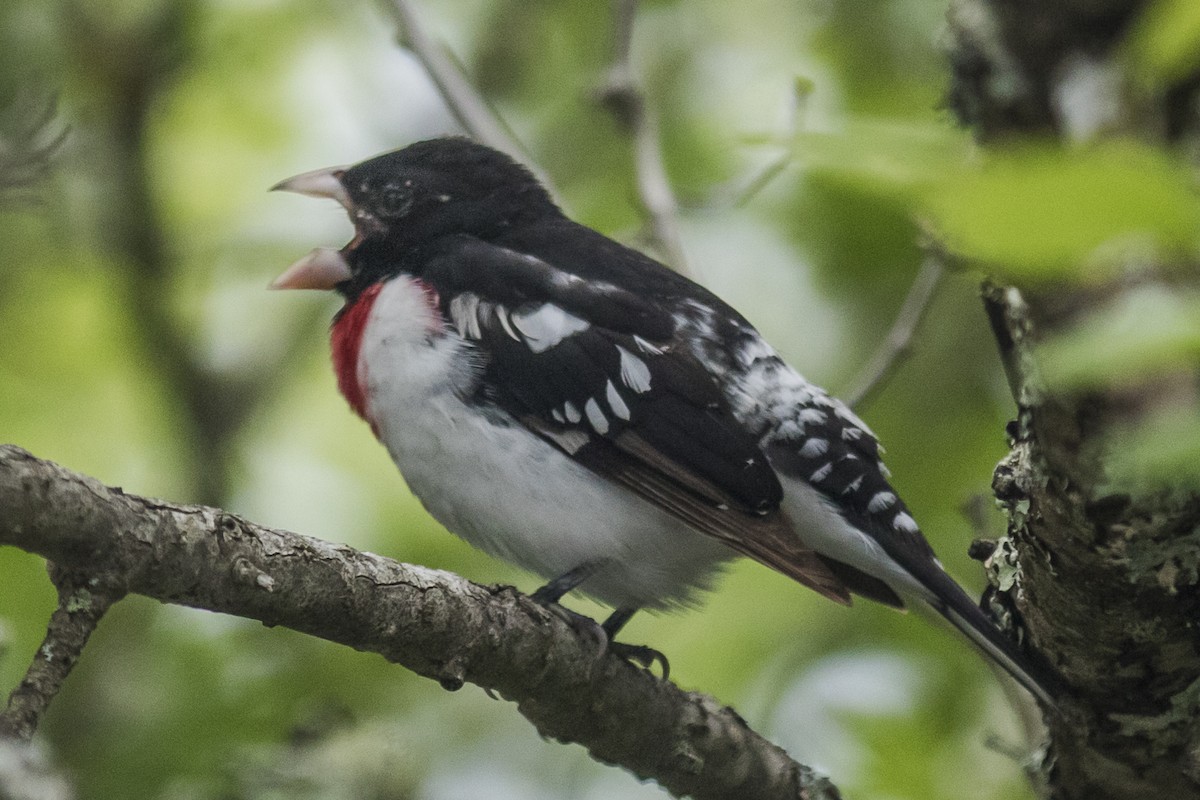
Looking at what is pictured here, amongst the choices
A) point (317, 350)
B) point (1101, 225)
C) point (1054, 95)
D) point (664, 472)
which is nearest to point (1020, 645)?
point (664, 472)

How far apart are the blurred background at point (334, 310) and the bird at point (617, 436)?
2.07 feet

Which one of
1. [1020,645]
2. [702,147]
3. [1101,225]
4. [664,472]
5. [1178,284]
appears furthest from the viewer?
[702,147]

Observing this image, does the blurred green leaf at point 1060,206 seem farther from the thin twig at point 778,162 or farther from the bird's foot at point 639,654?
the bird's foot at point 639,654

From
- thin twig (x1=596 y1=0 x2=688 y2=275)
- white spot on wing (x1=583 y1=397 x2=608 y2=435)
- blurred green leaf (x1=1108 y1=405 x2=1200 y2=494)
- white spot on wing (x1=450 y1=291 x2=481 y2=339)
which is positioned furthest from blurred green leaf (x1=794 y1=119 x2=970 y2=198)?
thin twig (x1=596 y1=0 x2=688 y2=275)

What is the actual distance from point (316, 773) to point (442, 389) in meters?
1.12

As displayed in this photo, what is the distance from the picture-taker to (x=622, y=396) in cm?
386

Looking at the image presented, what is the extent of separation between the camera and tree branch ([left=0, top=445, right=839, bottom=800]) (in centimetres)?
221

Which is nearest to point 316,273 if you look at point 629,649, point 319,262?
point 319,262

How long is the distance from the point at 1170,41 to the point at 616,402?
2.68 metres

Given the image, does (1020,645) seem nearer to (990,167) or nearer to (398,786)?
(398,786)

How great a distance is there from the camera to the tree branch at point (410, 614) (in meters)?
2.21

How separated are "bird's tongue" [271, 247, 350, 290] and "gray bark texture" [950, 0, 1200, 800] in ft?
7.55

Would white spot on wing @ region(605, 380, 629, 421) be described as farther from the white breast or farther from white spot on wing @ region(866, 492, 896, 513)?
white spot on wing @ region(866, 492, 896, 513)

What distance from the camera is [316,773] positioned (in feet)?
12.3
